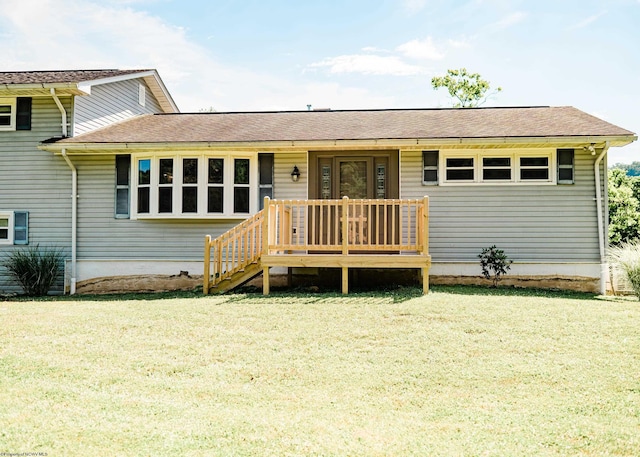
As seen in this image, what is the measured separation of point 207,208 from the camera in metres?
10.4

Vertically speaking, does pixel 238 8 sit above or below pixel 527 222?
above

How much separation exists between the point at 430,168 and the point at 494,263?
227cm

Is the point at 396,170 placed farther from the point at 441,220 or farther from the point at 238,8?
the point at 238,8

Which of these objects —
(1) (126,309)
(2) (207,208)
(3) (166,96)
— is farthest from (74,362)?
(3) (166,96)

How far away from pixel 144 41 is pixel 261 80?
10.6 metres

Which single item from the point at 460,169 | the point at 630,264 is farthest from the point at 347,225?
the point at 630,264

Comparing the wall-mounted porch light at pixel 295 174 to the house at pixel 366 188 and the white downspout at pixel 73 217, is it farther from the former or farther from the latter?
the white downspout at pixel 73 217

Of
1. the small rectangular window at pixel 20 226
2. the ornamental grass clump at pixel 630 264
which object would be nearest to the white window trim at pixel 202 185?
the small rectangular window at pixel 20 226

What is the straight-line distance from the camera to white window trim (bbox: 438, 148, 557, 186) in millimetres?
10109

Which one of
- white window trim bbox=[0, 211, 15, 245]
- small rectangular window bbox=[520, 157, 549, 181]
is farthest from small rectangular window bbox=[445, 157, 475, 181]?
white window trim bbox=[0, 211, 15, 245]

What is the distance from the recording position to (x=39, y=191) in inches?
425

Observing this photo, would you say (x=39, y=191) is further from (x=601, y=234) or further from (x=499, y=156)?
(x=601, y=234)

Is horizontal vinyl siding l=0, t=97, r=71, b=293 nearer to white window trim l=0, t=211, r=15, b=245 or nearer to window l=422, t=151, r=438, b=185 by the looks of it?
white window trim l=0, t=211, r=15, b=245

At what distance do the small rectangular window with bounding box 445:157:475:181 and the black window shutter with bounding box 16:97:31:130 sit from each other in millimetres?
8977
